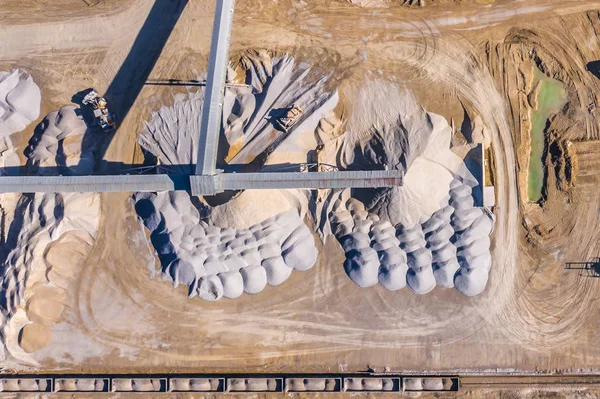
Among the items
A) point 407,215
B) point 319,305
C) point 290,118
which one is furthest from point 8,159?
point 407,215

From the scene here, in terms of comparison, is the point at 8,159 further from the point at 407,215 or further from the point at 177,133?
the point at 407,215

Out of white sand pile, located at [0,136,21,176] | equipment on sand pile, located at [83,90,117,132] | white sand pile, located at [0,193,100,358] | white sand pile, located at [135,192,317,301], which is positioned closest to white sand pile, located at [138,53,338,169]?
equipment on sand pile, located at [83,90,117,132]

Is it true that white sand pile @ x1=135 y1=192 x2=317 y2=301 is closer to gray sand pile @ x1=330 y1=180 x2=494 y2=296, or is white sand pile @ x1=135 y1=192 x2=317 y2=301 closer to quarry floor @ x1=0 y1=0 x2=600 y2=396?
quarry floor @ x1=0 y1=0 x2=600 y2=396

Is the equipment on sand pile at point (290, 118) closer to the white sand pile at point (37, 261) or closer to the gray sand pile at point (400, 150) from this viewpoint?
the gray sand pile at point (400, 150)

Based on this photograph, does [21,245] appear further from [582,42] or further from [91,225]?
[582,42]

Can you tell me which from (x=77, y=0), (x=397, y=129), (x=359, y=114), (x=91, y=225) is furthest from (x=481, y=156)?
(x=77, y=0)

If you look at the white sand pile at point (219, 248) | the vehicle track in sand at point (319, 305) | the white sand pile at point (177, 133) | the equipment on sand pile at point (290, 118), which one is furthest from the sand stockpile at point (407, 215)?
the white sand pile at point (177, 133)

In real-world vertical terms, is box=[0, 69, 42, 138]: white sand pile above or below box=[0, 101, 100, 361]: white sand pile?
above
